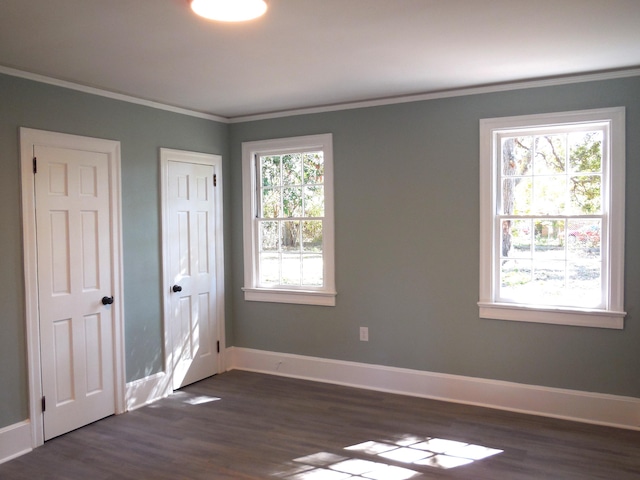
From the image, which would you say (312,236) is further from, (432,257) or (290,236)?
(432,257)

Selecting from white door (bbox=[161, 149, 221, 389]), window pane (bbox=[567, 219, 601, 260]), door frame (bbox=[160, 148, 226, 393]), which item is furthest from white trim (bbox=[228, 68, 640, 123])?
window pane (bbox=[567, 219, 601, 260])

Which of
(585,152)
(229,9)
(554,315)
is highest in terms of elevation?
(229,9)

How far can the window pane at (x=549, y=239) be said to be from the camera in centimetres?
391

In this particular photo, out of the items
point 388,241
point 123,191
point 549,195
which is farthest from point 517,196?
point 123,191

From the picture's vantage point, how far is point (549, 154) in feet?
12.9

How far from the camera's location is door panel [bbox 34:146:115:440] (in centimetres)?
357

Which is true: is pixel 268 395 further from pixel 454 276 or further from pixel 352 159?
pixel 352 159

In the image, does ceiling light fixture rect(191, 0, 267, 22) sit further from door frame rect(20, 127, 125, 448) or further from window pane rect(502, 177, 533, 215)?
window pane rect(502, 177, 533, 215)

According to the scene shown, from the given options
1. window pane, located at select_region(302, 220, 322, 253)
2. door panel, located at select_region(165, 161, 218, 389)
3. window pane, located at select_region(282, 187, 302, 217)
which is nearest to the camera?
door panel, located at select_region(165, 161, 218, 389)

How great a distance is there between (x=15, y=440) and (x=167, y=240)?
1868 millimetres

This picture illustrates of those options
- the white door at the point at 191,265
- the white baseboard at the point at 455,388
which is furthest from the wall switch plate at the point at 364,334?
the white door at the point at 191,265

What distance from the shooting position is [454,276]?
4.21 metres

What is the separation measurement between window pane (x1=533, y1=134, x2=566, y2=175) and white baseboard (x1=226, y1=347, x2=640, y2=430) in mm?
1669

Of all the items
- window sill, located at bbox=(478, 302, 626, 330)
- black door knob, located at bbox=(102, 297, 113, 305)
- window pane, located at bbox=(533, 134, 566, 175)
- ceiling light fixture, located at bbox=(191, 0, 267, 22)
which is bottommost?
window sill, located at bbox=(478, 302, 626, 330)
